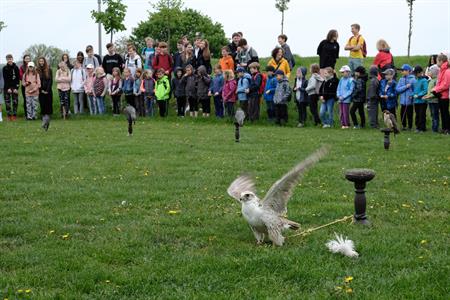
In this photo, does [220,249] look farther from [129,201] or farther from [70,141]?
[70,141]

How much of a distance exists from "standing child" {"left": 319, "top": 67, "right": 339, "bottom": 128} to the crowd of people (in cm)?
3

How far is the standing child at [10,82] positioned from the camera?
23438 millimetres

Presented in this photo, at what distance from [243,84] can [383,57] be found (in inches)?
190

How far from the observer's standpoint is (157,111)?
24766 millimetres

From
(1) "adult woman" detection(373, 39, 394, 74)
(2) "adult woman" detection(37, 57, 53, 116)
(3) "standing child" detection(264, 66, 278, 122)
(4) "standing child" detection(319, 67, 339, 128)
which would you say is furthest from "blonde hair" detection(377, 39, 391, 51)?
(2) "adult woman" detection(37, 57, 53, 116)

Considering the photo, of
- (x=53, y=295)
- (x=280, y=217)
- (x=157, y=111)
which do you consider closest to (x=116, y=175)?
(x=280, y=217)

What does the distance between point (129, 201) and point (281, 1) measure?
3667 cm

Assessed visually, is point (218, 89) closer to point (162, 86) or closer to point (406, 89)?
point (162, 86)

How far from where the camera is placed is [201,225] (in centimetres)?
765

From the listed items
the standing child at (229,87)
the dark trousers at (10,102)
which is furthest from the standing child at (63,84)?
the standing child at (229,87)

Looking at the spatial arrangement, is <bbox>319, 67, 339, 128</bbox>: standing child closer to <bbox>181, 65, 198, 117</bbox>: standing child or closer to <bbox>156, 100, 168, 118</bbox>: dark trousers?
<bbox>181, 65, 198, 117</bbox>: standing child

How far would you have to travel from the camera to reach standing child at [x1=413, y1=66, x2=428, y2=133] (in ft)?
59.6

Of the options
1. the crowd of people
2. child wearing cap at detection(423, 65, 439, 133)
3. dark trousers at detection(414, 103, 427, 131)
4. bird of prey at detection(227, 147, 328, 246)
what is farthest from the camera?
the crowd of people

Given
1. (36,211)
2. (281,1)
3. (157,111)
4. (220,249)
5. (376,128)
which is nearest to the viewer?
(220,249)
